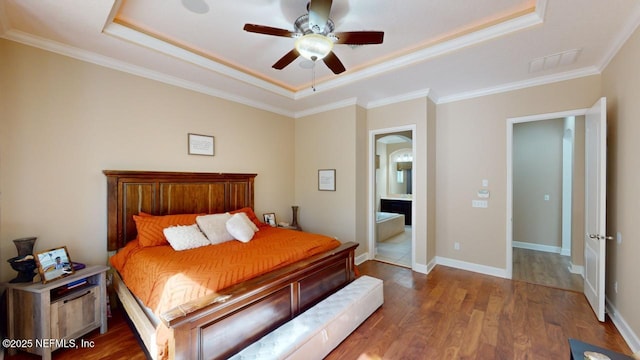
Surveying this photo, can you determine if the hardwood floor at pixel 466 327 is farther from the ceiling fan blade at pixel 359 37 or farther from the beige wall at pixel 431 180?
the ceiling fan blade at pixel 359 37

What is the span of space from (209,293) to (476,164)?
3.87 meters

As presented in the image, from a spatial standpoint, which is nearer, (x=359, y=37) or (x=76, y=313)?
(x=359, y=37)

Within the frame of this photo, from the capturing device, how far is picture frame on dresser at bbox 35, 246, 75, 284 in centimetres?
206

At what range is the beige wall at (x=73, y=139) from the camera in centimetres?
228

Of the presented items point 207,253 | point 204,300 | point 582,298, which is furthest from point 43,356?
point 582,298

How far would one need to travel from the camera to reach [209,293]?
1.77 meters

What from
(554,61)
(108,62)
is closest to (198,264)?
(108,62)

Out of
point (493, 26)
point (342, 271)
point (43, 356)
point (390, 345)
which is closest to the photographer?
point (43, 356)

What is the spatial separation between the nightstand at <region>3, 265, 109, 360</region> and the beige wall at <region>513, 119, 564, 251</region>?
6.53 m

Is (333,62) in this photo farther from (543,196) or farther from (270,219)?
(543,196)

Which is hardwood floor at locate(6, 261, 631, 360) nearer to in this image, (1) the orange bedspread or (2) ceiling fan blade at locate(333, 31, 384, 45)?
(1) the orange bedspread

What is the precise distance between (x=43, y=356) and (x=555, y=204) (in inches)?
275

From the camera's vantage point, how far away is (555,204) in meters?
4.67

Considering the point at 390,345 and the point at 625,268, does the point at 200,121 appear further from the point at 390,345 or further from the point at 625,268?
the point at 625,268
